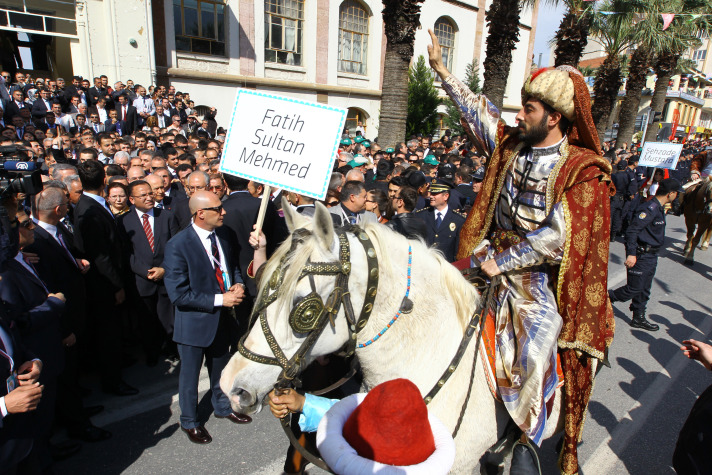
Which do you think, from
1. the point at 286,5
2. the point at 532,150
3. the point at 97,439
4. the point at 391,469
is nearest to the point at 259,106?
the point at 532,150

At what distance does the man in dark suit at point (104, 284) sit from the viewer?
4.44 metres

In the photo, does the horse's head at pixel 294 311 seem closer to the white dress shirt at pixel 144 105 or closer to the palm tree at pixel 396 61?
the palm tree at pixel 396 61

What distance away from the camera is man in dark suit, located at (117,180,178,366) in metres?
4.91

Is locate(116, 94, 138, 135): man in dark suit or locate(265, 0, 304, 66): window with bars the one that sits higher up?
locate(265, 0, 304, 66): window with bars

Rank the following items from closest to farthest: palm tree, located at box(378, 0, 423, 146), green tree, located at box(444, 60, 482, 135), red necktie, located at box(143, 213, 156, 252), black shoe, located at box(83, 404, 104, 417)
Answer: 1. black shoe, located at box(83, 404, 104, 417)
2. red necktie, located at box(143, 213, 156, 252)
3. palm tree, located at box(378, 0, 423, 146)
4. green tree, located at box(444, 60, 482, 135)

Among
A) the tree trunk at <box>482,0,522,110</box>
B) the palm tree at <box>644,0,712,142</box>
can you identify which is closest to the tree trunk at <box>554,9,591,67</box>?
the tree trunk at <box>482,0,522,110</box>

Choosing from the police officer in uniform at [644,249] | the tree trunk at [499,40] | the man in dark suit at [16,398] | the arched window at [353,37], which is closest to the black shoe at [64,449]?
the man in dark suit at [16,398]

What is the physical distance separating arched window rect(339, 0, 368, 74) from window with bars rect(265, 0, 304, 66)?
8.65 ft

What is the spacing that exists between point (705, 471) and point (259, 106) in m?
3.40

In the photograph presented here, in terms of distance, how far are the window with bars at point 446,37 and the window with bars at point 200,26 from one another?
1478 cm

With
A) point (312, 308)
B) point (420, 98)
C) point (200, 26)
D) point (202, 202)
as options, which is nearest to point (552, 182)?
point (312, 308)

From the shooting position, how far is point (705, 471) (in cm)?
216

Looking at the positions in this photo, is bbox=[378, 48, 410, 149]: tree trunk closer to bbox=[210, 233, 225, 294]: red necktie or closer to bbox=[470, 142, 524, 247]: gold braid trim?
bbox=[210, 233, 225, 294]: red necktie

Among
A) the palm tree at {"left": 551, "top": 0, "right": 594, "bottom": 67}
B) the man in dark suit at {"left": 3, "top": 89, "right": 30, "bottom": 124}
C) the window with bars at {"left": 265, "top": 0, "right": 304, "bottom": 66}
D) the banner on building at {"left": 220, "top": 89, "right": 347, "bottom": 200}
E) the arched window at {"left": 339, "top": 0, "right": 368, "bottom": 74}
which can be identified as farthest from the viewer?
the arched window at {"left": 339, "top": 0, "right": 368, "bottom": 74}
